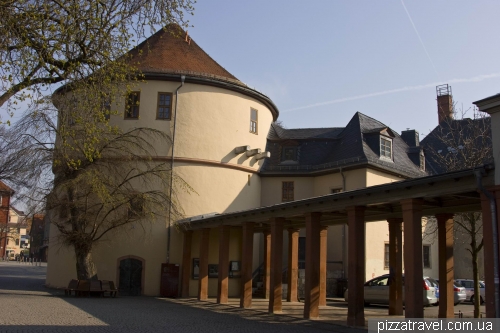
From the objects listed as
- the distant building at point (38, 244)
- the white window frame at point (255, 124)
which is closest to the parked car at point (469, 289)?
the white window frame at point (255, 124)

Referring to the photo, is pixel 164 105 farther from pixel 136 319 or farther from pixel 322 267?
pixel 136 319

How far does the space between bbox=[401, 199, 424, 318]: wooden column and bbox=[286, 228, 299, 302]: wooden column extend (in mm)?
10910

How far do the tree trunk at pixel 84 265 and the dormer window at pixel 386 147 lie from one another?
53.7 feet

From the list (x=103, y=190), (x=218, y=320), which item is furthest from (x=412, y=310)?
(x=103, y=190)

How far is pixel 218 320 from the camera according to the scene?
16.8 metres

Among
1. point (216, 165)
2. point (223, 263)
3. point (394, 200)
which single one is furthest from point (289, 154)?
point (394, 200)

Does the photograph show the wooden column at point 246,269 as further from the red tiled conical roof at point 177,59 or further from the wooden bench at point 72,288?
the red tiled conical roof at point 177,59

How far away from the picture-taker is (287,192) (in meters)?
32.8

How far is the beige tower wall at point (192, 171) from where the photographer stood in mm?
28016

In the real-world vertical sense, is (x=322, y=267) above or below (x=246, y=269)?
above

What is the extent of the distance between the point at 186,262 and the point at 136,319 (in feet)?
37.9

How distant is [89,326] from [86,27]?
24.3 ft

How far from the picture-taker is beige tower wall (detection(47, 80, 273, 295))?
91.9 feet

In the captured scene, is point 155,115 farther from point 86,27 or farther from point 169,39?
point 86,27
